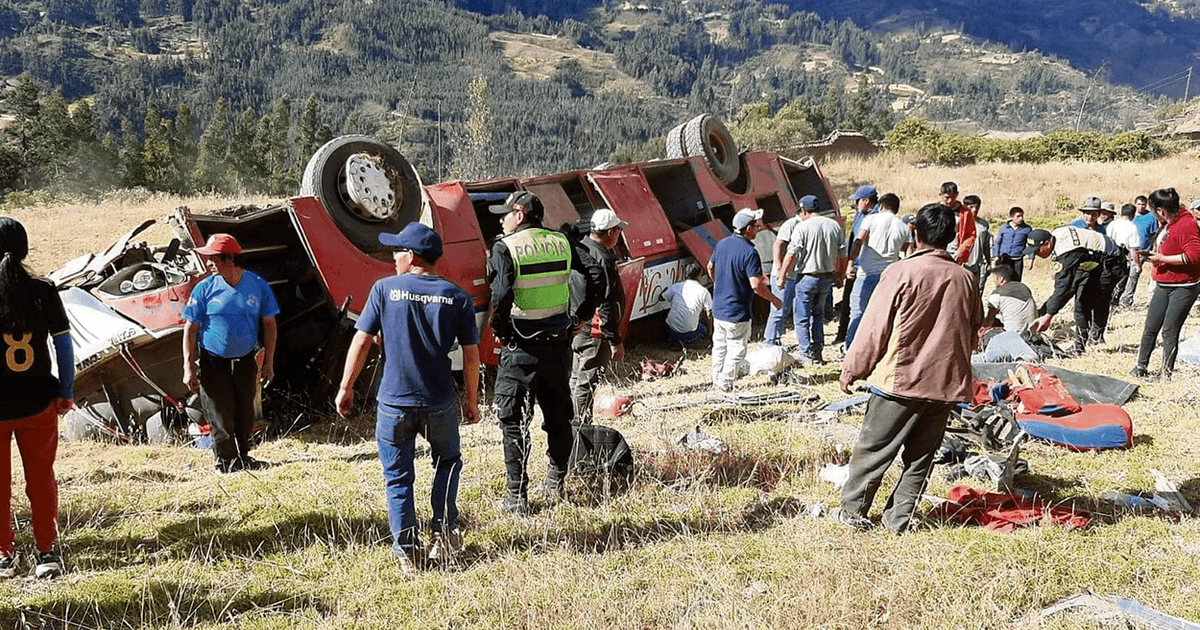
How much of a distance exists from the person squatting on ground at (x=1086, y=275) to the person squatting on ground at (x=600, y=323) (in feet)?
15.5

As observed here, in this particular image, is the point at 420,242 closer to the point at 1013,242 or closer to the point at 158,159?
the point at 1013,242

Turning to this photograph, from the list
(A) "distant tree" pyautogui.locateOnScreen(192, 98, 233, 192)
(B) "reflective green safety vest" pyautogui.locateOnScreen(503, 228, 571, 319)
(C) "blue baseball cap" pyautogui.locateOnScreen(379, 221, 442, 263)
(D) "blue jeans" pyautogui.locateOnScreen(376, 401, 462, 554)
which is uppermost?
(C) "blue baseball cap" pyautogui.locateOnScreen(379, 221, 442, 263)

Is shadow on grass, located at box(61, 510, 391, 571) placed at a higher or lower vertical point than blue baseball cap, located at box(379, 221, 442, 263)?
lower

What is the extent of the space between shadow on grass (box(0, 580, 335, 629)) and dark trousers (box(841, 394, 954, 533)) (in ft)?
7.32

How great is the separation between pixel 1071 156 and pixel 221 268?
3686 centimetres

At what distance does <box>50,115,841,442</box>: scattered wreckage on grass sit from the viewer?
535 centimetres

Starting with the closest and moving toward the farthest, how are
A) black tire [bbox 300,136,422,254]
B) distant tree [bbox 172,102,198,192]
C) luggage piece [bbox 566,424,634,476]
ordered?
luggage piece [bbox 566,424,634,476]
black tire [bbox 300,136,422,254]
distant tree [bbox 172,102,198,192]

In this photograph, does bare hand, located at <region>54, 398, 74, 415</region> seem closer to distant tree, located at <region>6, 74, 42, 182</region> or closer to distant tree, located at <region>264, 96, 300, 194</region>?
distant tree, located at <region>264, 96, 300, 194</region>

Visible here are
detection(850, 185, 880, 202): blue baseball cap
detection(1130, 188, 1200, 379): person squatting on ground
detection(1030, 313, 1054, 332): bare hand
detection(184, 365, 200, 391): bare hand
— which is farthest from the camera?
detection(850, 185, 880, 202): blue baseball cap

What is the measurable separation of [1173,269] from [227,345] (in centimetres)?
647

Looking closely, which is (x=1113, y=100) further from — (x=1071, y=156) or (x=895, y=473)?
(x=895, y=473)

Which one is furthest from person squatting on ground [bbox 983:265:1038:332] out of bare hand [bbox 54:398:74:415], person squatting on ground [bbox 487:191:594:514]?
bare hand [bbox 54:398:74:415]

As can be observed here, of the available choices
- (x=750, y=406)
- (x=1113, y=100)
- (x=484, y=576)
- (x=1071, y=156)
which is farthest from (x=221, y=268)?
(x=1113, y=100)

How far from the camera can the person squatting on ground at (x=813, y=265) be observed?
7066 millimetres
